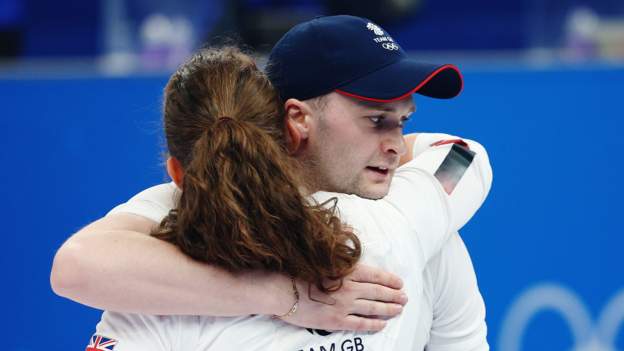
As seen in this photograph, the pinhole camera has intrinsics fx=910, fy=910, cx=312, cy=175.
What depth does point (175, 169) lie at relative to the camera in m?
1.36

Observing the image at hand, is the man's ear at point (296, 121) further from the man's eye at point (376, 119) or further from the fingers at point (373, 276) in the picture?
the fingers at point (373, 276)

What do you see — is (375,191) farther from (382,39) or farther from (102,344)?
(102,344)

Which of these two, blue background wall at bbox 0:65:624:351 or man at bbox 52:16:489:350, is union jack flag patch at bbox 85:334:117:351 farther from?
blue background wall at bbox 0:65:624:351

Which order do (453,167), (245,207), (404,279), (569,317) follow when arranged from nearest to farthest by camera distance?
(245,207) → (404,279) → (453,167) → (569,317)

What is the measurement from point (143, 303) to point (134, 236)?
10 centimetres

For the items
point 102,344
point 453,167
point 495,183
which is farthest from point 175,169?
point 495,183

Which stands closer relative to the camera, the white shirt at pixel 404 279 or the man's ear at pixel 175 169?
the white shirt at pixel 404 279

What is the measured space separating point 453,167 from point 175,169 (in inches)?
16.7

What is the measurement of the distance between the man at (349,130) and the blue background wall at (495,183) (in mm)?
1395

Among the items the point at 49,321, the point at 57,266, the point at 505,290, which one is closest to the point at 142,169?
the point at 49,321

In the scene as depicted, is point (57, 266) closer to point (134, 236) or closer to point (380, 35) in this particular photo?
point (134, 236)

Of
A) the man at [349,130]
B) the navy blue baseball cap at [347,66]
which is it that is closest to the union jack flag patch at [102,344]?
the man at [349,130]

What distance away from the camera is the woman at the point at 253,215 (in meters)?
1.18

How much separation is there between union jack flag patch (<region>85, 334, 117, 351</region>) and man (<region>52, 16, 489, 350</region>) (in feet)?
0.39
